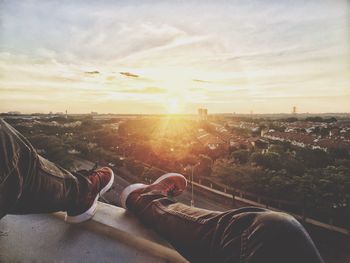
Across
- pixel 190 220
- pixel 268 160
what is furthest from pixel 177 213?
pixel 268 160

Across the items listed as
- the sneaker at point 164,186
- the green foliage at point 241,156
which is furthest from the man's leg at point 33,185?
the green foliage at point 241,156

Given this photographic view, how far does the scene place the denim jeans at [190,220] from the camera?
31cm

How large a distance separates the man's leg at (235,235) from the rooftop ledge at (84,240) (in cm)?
A: 4

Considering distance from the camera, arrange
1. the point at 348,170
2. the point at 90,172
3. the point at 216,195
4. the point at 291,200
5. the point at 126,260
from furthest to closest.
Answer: the point at 348,170 → the point at 216,195 → the point at 291,200 → the point at 90,172 → the point at 126,260

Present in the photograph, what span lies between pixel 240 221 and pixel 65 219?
44cm

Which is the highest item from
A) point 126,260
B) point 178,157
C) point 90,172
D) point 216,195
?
point 90,172

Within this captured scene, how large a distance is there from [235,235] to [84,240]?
34cm

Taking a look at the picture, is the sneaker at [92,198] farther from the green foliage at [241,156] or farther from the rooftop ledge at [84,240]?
the green foliage at [241,156]

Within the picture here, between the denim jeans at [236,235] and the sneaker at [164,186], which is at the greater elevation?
the denim jeans at [236,235]

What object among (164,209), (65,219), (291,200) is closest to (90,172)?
(65,219)

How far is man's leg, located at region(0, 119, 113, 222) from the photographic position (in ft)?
1.18

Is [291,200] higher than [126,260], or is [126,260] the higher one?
[126,260]

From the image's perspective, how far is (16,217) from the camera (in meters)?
0.62

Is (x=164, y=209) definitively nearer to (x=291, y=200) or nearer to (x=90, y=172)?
(x=90, y=172)
